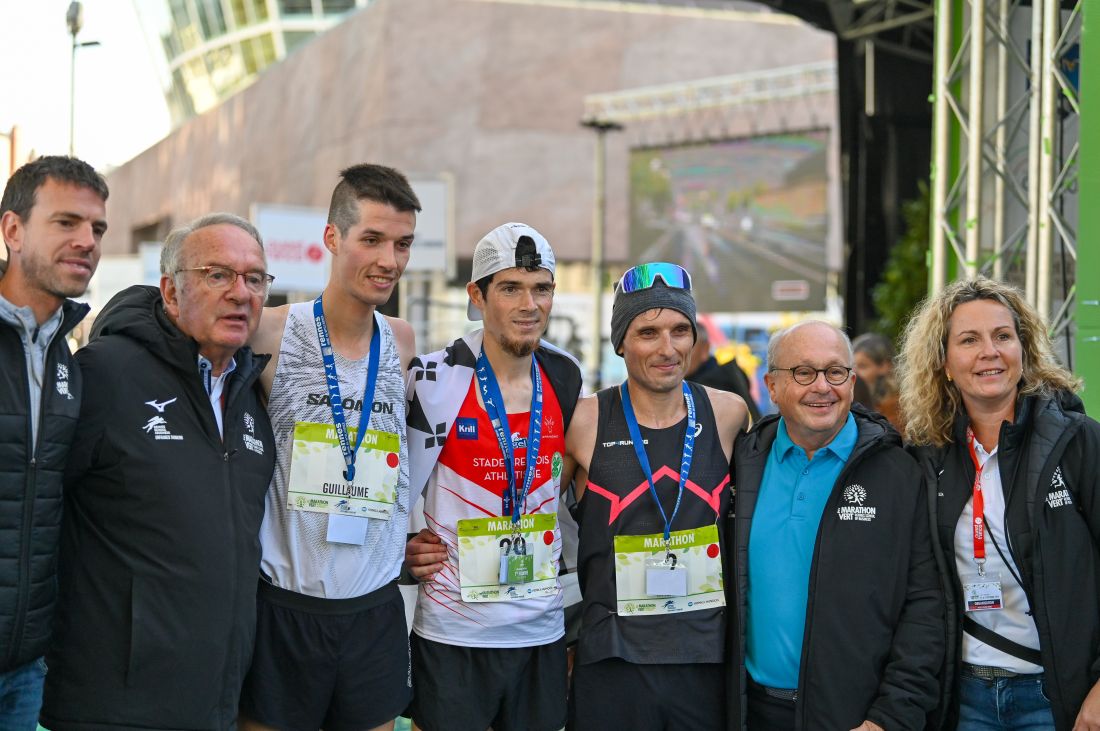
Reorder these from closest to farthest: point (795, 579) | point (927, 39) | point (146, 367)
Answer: point (146, 367)
point (795, 579)
point (927, 39)

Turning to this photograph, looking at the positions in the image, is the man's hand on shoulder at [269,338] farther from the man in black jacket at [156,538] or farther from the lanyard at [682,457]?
the lanyard at [682,457]

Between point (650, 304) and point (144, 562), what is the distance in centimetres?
146

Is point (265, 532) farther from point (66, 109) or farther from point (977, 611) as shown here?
point (66, 109)

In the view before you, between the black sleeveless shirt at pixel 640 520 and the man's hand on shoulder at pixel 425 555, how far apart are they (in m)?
0.39

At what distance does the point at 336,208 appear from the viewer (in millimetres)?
2998

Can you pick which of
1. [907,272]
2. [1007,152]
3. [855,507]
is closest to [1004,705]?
[855,507]

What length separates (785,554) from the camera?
8.83ft

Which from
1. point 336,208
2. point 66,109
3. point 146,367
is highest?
point 66,109

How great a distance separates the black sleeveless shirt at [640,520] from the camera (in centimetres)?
281

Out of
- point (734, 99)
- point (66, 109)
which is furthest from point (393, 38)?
point (66, 109)

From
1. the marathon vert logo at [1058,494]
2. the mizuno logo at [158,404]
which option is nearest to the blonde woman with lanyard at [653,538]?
the marathon vert logo at [1058,494]

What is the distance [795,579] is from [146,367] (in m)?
1.67

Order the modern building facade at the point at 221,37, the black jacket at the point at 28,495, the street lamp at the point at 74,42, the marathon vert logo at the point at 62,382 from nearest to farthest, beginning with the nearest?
the black jacket at the point at 28,495 → the marathon vert logo at the point at 62,382 → the street lamp at the point at 74,42 → the modern building facade at the point at 221,37

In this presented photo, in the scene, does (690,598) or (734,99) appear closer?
(690,598)
